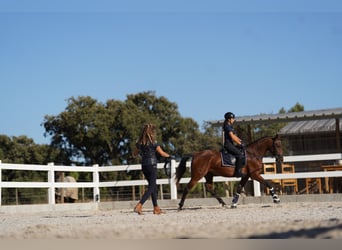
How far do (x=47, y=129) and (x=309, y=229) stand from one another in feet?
134

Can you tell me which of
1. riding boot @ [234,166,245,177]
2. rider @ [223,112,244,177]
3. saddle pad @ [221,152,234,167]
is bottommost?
riding boot @ [234,166,245,177]

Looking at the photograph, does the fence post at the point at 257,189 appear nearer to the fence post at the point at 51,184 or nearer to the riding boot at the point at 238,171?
the riding boot at the point at 238,171

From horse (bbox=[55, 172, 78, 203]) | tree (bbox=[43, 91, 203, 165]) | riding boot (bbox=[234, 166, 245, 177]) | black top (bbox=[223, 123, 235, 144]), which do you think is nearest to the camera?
black top (bbox=[223, 123, 235, 144])

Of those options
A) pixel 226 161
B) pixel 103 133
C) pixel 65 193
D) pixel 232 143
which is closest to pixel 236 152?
pixel 232 143

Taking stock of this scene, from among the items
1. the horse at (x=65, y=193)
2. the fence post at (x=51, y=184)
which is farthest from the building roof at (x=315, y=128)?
the fence post at (x=51, y=184)

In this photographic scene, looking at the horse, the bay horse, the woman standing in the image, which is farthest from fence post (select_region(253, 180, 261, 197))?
the horse

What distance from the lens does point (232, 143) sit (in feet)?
45.1

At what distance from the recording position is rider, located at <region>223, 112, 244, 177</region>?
13.4 metres

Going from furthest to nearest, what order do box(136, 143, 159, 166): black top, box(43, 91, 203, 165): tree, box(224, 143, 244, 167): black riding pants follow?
box(43, 91, 203, 165): tree
box(224, 143, 244, 167): black riding pants
box(136, 143, 159, 166): black top

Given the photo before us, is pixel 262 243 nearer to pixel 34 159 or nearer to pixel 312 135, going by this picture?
pixel 312 135

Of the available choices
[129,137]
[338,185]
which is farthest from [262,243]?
[129,137]

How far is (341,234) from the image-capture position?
17.5ft

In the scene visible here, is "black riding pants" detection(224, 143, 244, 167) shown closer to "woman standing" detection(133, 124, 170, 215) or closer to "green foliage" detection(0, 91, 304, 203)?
"woman standing" detection(133, 124, 170, 215)

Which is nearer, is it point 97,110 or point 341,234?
point 341,234
